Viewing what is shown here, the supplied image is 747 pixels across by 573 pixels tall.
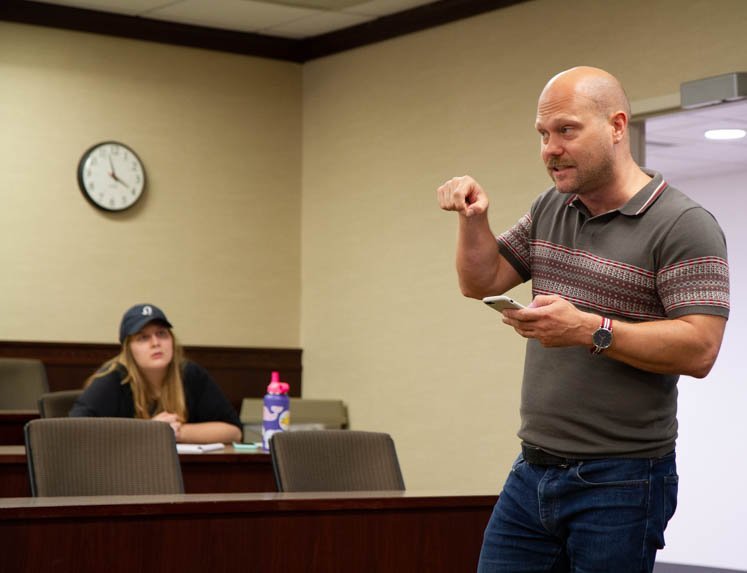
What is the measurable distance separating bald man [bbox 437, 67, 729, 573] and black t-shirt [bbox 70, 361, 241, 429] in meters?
2.69

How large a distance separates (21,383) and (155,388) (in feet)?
6.00

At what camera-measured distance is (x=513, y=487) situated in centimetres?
223

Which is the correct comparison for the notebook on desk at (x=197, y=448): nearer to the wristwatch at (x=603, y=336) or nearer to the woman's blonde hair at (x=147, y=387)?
the woman's blonde hair at (x=147, y=387)

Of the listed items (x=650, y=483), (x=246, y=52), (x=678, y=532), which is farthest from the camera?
(x=678, y=532)

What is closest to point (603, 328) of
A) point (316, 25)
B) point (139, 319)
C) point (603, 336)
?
point (603, 336)

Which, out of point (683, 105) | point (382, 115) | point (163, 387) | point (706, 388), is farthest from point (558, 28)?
point (706, 388)

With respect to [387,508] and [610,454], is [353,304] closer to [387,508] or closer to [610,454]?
[387,508]

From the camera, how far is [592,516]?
209 centimetres

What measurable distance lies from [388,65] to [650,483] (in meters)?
5.66

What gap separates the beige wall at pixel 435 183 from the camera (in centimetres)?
594

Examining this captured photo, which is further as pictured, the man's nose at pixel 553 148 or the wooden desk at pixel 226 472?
the wooden desk at pixel 226 472

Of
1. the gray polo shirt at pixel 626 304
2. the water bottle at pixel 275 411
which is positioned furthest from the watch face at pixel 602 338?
the water bottle at pixel 275 411

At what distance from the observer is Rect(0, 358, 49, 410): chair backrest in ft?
20.9

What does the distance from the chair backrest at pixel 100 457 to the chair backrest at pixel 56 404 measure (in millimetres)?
1251
